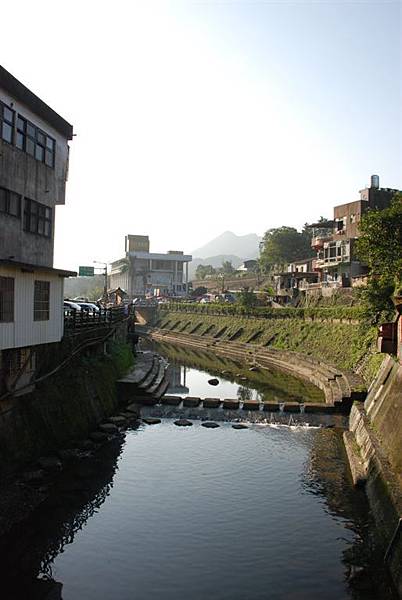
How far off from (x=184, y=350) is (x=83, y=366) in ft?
152

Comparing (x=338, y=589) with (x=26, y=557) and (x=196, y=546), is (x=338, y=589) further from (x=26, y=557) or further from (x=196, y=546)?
(x=26, y=557)

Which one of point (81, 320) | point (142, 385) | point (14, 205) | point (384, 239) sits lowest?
point (142, 385)

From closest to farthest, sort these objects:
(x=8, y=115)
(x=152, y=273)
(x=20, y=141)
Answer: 1. (x=8, y=115)
2. (x=20, y=141)
3. (x=152, y=273)

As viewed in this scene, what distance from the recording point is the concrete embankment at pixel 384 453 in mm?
14672

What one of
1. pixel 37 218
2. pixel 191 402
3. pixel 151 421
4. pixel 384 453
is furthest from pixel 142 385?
pixel 384 453

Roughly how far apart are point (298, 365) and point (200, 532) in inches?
1358

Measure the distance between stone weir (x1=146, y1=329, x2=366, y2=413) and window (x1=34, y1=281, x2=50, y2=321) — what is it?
63.3ft

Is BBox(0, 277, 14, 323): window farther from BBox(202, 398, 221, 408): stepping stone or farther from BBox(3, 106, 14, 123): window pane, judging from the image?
BBox(202, 398, 221, 408): stepping stone

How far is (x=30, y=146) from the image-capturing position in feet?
77.4

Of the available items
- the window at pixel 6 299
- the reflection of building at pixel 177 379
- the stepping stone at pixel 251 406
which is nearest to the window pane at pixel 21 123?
the window at pixel 6 299

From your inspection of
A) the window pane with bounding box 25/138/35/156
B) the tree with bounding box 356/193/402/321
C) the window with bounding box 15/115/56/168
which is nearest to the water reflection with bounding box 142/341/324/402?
the tree with bounding box 356/193/402/321

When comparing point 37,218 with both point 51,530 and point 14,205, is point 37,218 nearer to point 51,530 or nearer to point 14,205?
point 14,205

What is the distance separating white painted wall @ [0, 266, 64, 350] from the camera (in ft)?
63.8

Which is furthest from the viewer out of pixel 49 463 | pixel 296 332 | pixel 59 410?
pixel 296 332
